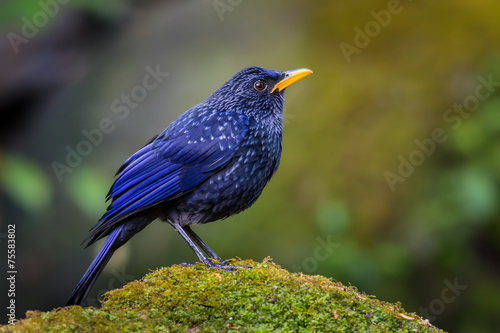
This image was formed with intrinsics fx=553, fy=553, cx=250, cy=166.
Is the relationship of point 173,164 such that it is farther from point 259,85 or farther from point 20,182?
point 20,182

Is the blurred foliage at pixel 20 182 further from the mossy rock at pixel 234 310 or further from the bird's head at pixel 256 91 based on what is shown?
the mossy rock at pixel 234 310

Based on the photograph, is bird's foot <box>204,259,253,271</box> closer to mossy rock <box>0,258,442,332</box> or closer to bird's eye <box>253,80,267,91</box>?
mossy rock <box>0,258,442,332</box>

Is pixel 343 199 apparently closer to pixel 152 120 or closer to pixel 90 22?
pixel 152 120

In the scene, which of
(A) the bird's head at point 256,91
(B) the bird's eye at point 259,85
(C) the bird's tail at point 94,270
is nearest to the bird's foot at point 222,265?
(C) the bird's tail at point 94,270

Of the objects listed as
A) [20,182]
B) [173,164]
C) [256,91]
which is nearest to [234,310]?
[173,164]

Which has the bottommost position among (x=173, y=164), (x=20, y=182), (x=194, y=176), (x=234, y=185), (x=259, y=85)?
(x=234, y=185)

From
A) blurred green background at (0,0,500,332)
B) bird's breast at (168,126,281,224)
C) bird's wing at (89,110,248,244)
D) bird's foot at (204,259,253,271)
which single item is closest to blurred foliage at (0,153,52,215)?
blurred green background at (0,0,500,332)
